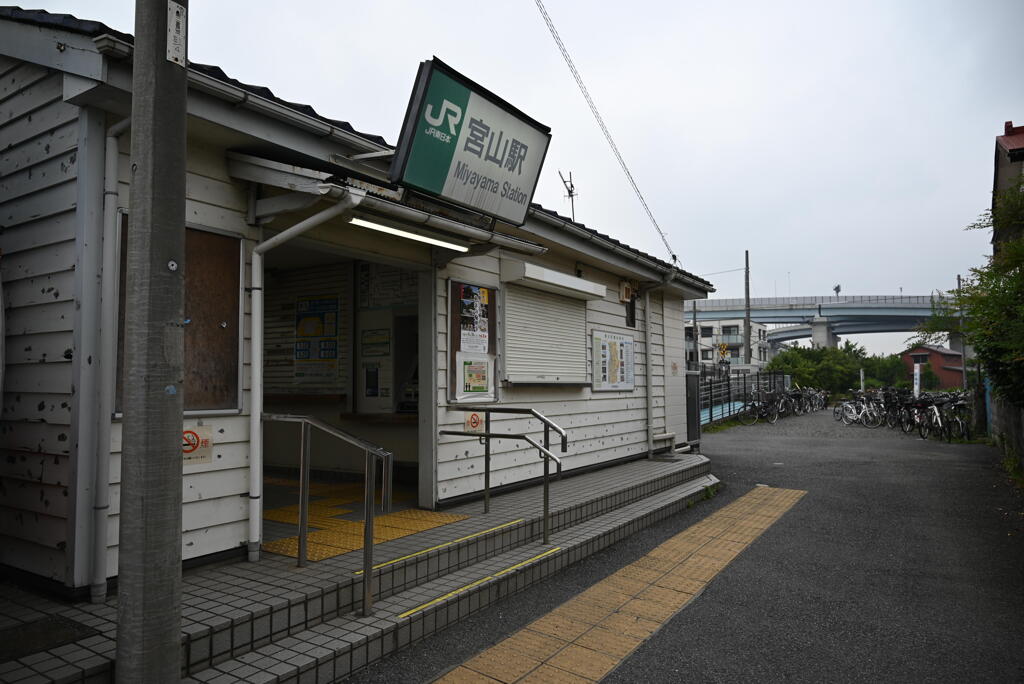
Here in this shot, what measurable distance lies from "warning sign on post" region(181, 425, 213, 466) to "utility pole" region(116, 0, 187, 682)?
1.45m

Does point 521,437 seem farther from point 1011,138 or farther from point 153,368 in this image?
point 1011,138

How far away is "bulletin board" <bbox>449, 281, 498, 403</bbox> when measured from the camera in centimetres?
576

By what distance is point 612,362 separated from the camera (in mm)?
8586

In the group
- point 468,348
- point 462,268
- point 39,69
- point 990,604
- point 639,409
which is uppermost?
point 39,69

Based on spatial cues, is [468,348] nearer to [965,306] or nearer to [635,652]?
[635,652]

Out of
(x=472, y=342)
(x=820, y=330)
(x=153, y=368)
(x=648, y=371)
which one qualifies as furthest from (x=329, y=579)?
(x=820, y=330)

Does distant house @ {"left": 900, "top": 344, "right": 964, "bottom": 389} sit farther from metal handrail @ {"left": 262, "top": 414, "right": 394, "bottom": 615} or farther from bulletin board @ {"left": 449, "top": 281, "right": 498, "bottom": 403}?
metal handrail @ {"left": 262, "top": 414, "right": 394, "bottom": 615}

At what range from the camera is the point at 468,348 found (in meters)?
5.94

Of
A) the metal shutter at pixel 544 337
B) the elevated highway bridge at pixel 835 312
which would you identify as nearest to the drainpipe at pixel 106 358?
the metal shutter at pixel 544 337

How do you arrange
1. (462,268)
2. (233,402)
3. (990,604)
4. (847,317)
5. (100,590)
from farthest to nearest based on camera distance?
(847,317), (462,268), (990,604), (233,402), (100,590)

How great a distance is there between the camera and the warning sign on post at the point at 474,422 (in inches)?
232

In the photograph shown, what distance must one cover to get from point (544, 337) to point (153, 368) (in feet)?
17.1

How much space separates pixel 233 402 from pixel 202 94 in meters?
1.84

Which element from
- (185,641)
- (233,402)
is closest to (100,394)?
(233,402)
